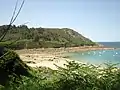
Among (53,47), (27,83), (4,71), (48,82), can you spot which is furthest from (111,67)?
(53,47)

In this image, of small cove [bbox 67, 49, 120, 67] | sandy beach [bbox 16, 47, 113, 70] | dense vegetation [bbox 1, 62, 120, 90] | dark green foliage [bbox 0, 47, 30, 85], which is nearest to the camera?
dense vegetation [bbox 1, 62, 120, 90]

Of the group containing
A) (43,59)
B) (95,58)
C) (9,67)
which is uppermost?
(9,67)

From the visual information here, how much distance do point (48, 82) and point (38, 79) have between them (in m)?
0.50

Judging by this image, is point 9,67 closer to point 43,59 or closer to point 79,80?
point 79,80

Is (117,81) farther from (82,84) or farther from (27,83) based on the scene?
(27,83)

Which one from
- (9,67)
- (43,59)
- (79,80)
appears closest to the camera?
(79,80)

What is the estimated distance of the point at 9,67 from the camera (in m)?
9.64

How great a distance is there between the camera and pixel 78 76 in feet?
20.3

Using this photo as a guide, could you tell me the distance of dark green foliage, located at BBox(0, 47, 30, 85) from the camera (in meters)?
9.02

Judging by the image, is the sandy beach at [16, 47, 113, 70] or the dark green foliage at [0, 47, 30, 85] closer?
the dark green foliage at [0, 47, 30, 85]

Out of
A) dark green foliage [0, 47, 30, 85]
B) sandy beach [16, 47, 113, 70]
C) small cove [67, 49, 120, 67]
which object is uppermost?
dark green foliage [0, 47, 30, 85]

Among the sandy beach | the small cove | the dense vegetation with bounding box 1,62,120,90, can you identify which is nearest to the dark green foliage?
the dense vegetation with bounding box 1,62,120,90

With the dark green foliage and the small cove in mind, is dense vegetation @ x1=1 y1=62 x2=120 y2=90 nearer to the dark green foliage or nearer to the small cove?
the dark green foliage

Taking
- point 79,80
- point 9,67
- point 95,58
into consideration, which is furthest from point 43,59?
point 79,80
